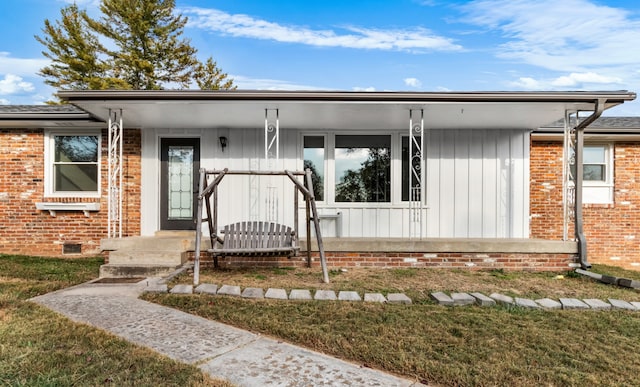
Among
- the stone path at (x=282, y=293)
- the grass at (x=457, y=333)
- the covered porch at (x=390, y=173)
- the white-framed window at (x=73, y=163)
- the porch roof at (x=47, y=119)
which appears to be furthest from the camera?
the white-framed window at (x=73, y=163)

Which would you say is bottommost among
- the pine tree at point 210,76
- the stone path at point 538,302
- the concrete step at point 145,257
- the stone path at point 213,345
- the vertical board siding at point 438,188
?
the stone path at point 538,302

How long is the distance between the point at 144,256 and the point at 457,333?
437cm

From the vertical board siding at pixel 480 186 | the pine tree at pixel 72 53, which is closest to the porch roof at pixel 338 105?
the vertical board siding at pixel 480 186

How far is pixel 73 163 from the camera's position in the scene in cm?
736

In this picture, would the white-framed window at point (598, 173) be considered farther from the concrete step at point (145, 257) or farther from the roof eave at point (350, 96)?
the concrete step at point (145, 257)

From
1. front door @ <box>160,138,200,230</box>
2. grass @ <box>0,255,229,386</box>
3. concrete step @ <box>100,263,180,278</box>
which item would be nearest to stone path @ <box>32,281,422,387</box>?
grass @ <box>0,255,229,386</box>

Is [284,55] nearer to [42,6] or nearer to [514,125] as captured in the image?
[42,6]

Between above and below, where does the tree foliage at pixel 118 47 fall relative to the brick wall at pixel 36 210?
above

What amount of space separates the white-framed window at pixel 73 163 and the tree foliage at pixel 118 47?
1292 cm

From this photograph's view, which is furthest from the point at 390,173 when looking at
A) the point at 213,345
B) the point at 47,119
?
the point at 47,119

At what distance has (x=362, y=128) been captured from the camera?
725 centimetres

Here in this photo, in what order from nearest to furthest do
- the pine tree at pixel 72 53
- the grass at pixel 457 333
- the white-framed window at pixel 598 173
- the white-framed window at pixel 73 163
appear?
1. the grass at pixel 457 333
2. the white-framed window at pixel 73 163
3. the white-framed window at pixel 598 173
4. the pine tree at pixel 72 53

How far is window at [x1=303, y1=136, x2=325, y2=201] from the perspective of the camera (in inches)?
291

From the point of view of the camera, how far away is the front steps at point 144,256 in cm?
508
